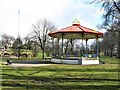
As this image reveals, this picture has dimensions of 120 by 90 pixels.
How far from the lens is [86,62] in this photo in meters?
33.2

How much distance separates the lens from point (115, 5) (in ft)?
66.0

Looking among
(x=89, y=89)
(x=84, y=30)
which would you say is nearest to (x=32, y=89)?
(x=89, y=89)

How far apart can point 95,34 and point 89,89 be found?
79.7 feet

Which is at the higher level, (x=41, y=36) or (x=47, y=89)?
(x=41, y=36)

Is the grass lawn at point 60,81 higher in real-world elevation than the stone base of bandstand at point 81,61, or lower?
lower

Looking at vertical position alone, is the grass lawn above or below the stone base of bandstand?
below

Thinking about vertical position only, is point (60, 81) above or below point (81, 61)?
below

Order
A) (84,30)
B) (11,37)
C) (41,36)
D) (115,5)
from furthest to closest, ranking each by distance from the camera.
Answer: (11,37)
(41,36)
(84,30)
(115,5)

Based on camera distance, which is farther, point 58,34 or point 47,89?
point 58,34

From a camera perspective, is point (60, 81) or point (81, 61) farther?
point (81, 61)

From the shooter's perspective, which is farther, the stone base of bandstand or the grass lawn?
the stone base of bandstand

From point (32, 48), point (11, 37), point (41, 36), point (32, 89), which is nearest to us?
point (32, 89)

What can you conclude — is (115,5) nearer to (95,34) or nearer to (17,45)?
(95,34)

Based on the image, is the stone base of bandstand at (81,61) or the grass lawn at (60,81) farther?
the stone base of bandstand at (81,61)
